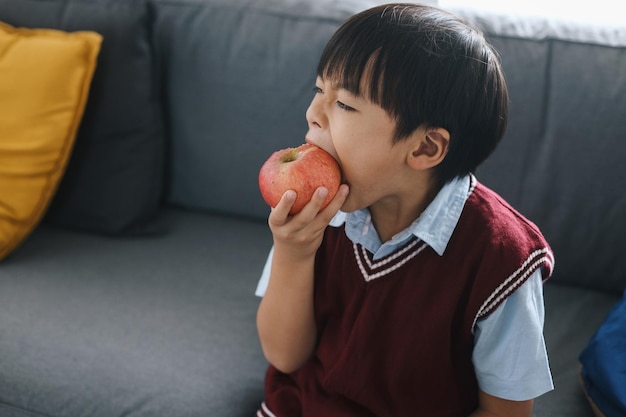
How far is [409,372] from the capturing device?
1.07m

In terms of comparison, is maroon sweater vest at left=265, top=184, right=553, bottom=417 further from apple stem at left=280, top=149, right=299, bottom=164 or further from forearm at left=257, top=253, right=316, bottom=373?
apple stem at left=280, top=149, right=299, bottom=164

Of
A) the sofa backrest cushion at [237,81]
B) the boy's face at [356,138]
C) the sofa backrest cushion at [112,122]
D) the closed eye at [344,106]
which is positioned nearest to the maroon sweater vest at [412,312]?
the boy's face at [356,138]

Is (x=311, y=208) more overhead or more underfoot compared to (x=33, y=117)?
more overhead

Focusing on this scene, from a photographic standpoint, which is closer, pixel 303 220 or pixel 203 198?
pixel 303 220

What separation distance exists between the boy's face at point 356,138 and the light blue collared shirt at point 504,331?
9 centimetres

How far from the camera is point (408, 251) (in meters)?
1.05

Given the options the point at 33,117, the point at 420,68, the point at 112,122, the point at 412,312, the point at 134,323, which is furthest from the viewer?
the point at 112,122

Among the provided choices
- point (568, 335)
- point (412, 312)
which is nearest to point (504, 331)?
point (412, 312)

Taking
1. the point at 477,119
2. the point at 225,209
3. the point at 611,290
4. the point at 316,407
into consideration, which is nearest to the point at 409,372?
the point at 316,407

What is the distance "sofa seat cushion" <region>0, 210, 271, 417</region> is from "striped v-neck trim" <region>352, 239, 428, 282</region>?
0.32m

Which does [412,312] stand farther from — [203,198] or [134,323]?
[203,198]

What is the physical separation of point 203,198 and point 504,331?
3.02 feet

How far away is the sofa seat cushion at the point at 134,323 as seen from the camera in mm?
1187

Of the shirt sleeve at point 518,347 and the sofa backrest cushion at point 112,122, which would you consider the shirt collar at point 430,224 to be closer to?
the shirt sleeve at point 518,347
